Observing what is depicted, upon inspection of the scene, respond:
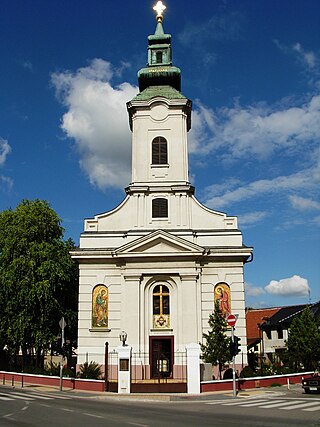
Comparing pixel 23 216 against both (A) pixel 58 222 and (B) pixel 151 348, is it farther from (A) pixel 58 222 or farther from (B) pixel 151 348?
(B) pixel 151 348

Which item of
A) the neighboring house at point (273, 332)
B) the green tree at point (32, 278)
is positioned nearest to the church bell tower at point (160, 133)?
the green tree at point (32, 278)

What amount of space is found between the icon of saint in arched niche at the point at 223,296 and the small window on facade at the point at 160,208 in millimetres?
6063

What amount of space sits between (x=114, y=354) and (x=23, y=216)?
13.0 meters

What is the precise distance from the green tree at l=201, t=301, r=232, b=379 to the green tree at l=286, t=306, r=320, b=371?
533cm

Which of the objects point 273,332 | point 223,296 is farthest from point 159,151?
point 273,332

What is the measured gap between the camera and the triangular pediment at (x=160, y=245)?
108 ft

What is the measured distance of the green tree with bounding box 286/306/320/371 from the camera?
3189cm

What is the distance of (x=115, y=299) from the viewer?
33531mm

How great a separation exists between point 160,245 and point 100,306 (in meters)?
5.69

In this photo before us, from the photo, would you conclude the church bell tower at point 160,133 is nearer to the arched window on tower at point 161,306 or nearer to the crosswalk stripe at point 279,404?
the arched window on tower at point 161,306

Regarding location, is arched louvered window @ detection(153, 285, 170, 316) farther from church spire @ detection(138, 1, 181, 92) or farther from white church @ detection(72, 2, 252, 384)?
church spire @ detection(138, 1, 181, 92)

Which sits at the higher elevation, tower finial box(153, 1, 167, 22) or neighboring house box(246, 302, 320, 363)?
tower finial box(153, 1, 167, 22)

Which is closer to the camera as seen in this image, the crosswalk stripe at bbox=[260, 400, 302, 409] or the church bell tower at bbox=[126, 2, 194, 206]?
the crosswalk stripe at bbox=[260, 400, 302, 409]

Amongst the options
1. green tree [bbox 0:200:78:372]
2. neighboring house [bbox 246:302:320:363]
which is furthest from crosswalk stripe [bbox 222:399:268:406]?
neighboring house [bbox 246:302:320:363]
